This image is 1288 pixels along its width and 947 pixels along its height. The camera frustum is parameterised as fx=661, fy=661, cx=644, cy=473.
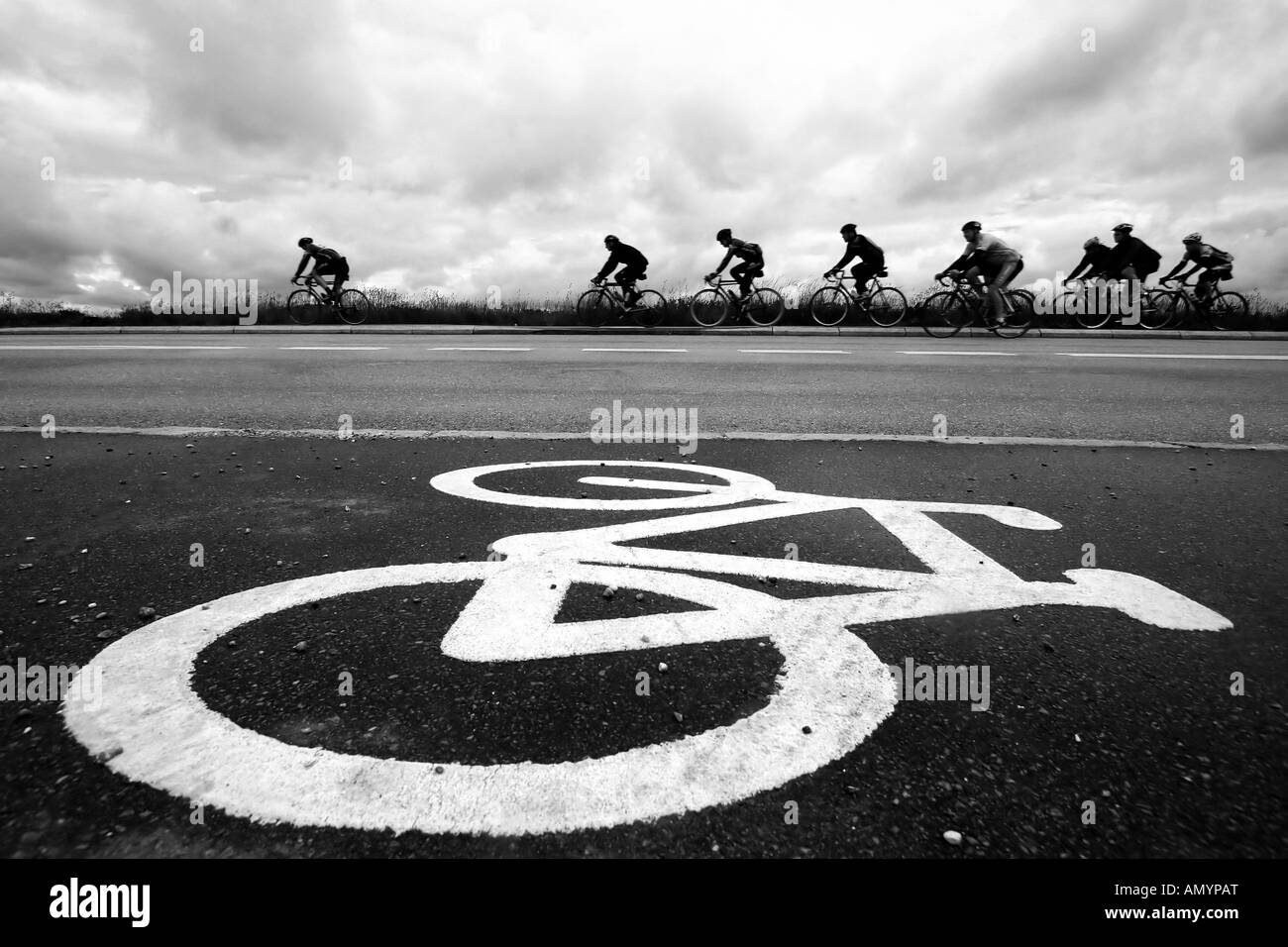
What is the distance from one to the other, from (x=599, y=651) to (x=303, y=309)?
21207 millimetres

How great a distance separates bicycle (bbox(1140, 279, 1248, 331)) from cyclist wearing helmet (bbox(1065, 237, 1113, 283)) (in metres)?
2.31

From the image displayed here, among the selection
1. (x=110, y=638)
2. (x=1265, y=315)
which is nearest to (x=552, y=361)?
(x=110, y=638)

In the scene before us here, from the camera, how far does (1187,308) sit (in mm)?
17109

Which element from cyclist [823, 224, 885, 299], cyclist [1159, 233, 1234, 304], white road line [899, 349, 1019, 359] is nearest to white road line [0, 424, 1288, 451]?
white road line [899, 349, 1019, 359]

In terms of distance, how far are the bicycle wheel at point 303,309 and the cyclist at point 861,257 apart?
47.5ft

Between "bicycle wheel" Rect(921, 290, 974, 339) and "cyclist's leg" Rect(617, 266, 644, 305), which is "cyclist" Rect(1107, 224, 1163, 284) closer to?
"bicycle wheel" Rect(921, 290, 974, 339)

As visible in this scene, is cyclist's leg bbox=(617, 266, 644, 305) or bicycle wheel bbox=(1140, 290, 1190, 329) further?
bicycle wheel bbox=(1140, 290, 1190, 329)

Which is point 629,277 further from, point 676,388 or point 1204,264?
point 1204,264

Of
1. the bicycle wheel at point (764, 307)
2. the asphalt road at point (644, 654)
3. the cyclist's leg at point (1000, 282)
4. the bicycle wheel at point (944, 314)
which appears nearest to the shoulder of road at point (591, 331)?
the bicycle wheel at point (944, 314)

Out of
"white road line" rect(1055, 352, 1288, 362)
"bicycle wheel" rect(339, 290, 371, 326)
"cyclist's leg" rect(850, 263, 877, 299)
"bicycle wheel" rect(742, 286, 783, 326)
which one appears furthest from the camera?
"bicycle wheel" rect(339, 290, 371, 326)

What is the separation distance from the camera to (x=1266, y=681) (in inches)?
67.6

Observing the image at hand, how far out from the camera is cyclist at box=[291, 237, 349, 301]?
1761 cm

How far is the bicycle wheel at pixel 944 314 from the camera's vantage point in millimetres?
15180
